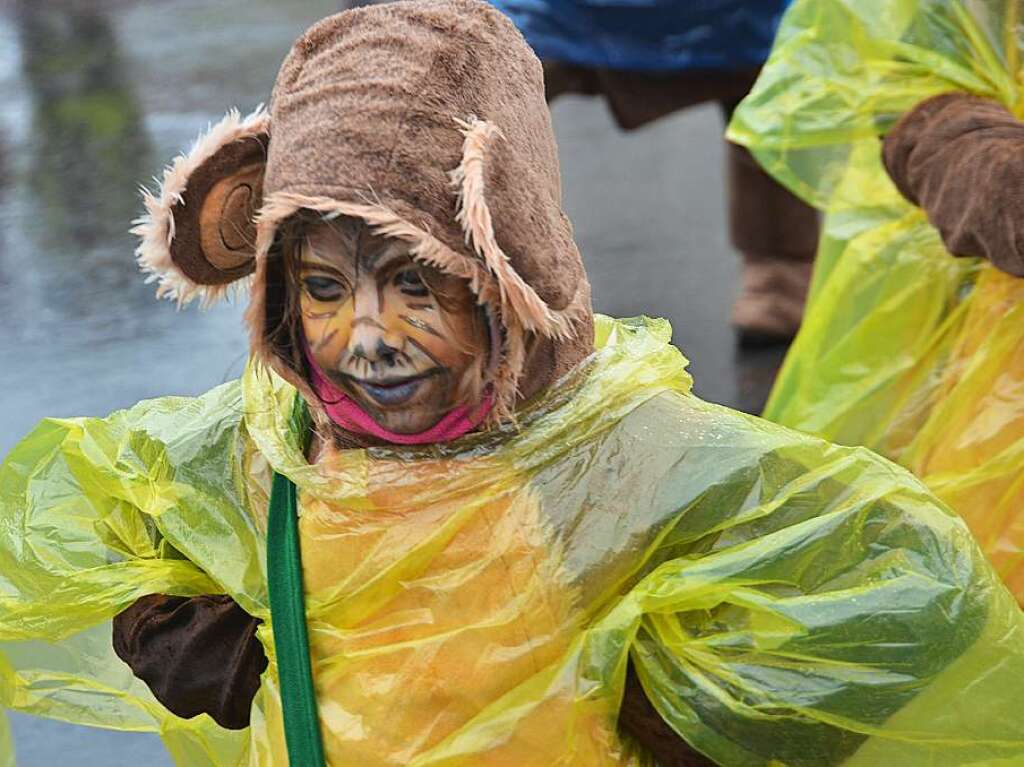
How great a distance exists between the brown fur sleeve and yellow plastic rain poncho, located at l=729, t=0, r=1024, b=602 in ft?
2.24

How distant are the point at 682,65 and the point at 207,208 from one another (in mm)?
2300

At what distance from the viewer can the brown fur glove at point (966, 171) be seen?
228 cm

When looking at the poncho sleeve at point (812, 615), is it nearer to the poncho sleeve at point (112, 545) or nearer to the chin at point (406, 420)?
the chin at point (406, 420)

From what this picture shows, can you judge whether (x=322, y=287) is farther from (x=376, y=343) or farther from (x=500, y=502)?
(x=500, y=502)

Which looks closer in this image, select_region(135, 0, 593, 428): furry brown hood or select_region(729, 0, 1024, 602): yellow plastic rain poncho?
select_region(135, 0, 593, 428): furry brown hood

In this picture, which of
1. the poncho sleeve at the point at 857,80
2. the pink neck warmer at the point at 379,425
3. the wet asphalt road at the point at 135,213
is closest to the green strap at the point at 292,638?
the pink neck warmer at the point at 379,425

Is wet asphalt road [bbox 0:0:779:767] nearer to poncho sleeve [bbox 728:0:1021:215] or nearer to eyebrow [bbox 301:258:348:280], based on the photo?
poncho sleeve [bbox 728:0:1021:215]

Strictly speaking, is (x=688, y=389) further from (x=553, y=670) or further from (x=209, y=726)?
(x=209, y=726)

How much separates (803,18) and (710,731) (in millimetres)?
1399

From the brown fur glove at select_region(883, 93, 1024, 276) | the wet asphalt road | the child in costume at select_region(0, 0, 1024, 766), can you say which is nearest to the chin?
the child in costume at select_region(0, 0, 1024, 766)

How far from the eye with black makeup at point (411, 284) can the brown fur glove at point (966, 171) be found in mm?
922

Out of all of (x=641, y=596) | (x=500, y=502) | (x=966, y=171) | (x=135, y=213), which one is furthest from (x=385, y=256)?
(x=135, y=213)

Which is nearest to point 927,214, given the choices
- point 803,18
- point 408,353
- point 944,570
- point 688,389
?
point 803,18

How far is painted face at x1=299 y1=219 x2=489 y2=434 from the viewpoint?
5.45 feet
